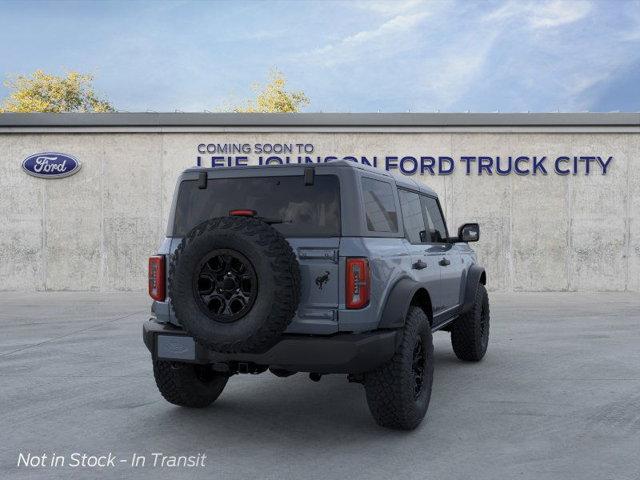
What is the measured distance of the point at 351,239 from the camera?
3965mm

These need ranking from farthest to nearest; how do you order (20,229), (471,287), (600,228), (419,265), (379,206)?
1. (20,229)
2. (600,228)
3. (471,287)
4. (419,265)
5. (379,206)

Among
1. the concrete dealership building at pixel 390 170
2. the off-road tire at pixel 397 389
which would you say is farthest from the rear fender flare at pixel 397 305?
the concrete dealership building at pixel 390 170

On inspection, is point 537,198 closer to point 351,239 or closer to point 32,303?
point 32,303

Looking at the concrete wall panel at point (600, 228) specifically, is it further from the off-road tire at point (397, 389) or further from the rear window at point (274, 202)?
the rear window at point (274, 202)

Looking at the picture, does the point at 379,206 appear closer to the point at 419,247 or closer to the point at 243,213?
the point at 419,247

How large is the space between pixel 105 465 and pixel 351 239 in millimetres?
2006

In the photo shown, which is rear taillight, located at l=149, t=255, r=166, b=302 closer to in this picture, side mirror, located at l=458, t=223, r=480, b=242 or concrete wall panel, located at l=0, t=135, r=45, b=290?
side mirror, located at l=458, t=223, r=480, b=242

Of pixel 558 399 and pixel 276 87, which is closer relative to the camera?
pixel 558 399

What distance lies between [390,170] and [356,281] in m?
12.2

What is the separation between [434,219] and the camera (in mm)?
6164

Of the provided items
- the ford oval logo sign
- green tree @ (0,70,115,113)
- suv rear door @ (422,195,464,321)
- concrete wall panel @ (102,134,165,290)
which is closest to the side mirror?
suv rear door @ (422,195,464,321)

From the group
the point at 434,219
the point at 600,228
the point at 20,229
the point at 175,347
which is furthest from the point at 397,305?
the point at 20,229

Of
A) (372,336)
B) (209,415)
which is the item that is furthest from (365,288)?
(209,415)

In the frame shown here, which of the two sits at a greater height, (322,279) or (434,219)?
(434,219)
